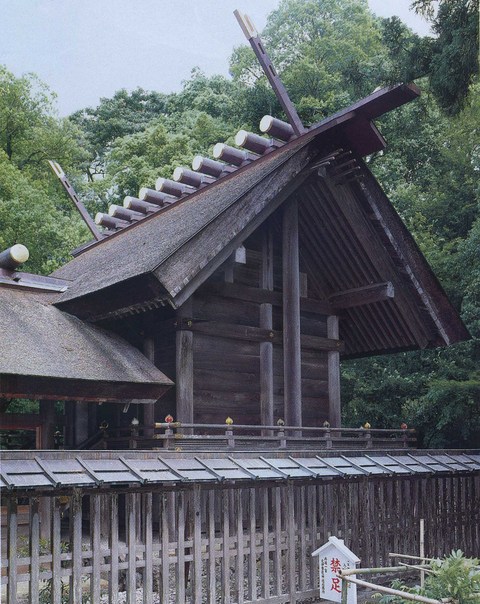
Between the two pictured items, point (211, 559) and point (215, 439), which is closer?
point (211, 559)

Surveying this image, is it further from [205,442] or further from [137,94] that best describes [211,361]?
[137,94]

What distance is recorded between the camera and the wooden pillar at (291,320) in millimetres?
12891

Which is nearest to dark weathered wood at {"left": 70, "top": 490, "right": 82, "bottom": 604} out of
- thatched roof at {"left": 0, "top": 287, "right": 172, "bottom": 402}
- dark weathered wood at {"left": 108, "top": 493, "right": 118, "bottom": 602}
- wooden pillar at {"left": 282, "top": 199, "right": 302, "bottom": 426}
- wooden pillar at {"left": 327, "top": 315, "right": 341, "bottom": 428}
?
dark weathered wood at {"left": 108, "top": 493, "right": 118, "bottom": 602}

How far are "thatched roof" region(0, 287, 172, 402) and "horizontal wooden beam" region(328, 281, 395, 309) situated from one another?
177 inches

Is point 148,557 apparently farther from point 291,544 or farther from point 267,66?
point 267,66

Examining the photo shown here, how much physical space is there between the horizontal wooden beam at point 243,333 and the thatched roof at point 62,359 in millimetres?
1023

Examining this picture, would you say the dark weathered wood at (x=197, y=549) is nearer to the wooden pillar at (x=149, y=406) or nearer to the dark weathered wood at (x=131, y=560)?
the dark weathered wood at (x=131, y=560)

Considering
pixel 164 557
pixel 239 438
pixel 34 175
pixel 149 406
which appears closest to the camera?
pixel 164 557

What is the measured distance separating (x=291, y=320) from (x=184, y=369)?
2.18 m

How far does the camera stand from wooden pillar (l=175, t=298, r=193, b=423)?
1200 cm

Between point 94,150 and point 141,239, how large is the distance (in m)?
16.9

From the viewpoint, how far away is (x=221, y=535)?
9484 millimetres

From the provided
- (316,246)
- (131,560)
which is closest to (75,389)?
(131,560)

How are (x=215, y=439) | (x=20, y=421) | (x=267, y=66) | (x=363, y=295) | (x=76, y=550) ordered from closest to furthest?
→ (x=76, y=550) → (x=215, y=439) → (x=20, y=421) → (x=267, y=66) → (x=363, y=295)
